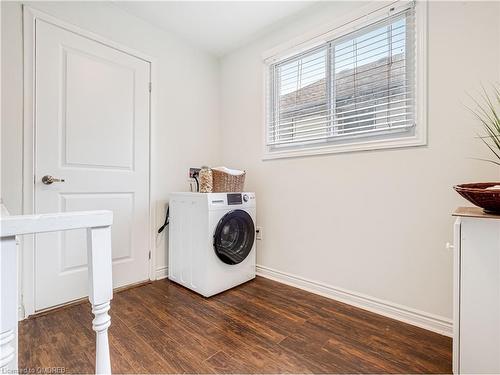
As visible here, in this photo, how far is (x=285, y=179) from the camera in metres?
2.36

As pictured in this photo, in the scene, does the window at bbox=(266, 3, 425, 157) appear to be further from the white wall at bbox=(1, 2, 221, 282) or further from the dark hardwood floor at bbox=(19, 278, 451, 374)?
the dark hardwood floor at bbox=(19, 278, 451, 374)

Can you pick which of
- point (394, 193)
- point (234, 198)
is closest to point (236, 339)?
point (234, 198)

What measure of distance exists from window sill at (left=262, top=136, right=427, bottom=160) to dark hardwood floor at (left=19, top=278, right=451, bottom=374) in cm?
119

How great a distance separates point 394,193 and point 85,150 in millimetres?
2360

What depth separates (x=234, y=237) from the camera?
234 cm

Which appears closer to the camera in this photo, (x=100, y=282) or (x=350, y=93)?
(x=100, y=282)

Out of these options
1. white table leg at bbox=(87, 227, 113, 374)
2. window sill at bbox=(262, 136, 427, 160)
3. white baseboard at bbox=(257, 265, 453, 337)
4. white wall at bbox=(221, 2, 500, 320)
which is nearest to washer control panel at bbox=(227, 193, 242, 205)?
white wall at bbox=(221, 2, 500, 320)

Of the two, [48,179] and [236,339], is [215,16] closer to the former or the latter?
[48,179]

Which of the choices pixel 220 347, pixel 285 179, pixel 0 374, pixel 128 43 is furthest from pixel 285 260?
pixel 128 43

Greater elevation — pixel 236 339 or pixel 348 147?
pixel 348 147

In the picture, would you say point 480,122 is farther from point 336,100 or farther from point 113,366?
point 113,366

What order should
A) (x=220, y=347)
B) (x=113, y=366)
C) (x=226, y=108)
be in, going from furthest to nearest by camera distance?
(x=226, y=108) < (x=220, y=347) < (x=113, y=366)

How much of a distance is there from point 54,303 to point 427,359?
2431 millimetres

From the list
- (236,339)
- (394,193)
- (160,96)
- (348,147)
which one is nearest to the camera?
(236,339)
